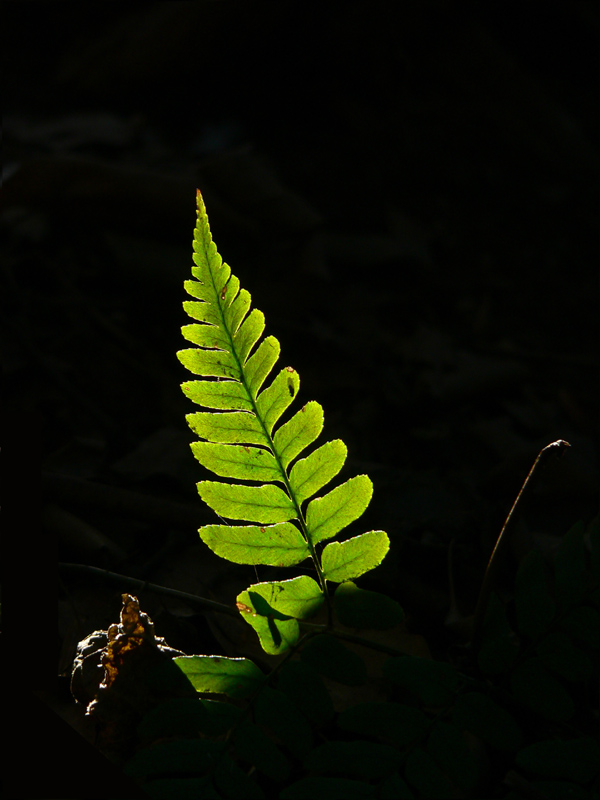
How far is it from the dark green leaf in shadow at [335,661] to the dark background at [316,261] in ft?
1.19

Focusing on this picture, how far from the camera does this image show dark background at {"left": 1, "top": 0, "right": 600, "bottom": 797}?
5.69ft

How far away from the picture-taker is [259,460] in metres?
1.11

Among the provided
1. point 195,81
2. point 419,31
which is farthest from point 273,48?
point 419,31

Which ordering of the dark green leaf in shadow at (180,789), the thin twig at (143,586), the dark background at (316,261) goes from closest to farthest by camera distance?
1. the dark green leaf in shadow at (180,789)
2. the thin twig at (143,586)
3. the dark background at (316,261)

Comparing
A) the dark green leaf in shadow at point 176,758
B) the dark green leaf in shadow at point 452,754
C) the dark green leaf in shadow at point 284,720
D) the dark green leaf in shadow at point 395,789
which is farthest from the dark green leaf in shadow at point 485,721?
the dark green leaf in shadow at point 176,758

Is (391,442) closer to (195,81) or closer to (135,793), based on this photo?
(135,793)

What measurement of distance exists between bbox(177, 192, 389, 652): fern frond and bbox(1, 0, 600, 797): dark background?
14.4 inches

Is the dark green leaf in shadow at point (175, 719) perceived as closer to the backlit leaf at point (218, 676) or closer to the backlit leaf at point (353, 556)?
the backlit leaf at point (218, 676)

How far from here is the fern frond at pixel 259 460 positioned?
107cm

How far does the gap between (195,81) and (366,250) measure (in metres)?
1.42

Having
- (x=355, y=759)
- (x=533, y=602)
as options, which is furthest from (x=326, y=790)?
(x=533, y=602)

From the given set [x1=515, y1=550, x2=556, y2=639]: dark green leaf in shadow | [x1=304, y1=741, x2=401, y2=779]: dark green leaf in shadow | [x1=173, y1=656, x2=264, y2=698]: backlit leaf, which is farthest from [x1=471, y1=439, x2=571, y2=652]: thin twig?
[x1=173, y1=656, x2=264, y2=698]: backlit leaf

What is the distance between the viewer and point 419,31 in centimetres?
398

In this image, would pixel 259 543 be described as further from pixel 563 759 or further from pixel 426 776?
pixel 563 759
